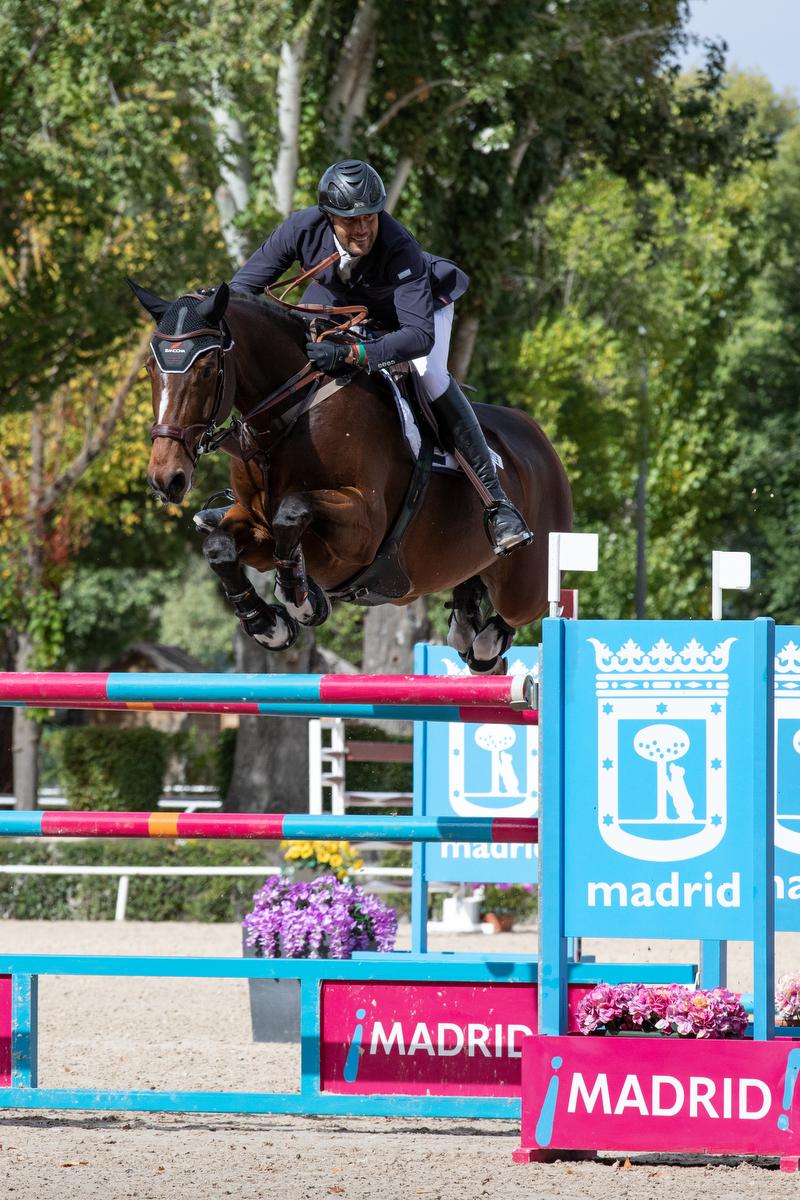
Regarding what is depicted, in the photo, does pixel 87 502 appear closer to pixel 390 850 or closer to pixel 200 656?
pixel 390 850

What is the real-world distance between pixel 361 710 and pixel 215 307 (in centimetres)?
144

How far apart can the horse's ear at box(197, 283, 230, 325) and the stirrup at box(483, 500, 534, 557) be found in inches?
52.0

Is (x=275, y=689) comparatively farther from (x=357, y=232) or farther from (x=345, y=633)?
(x=345, y=633)

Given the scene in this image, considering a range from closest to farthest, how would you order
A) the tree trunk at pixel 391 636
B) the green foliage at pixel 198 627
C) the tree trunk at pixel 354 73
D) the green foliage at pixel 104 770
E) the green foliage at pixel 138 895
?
the green foliage at pixel 138 895
the tree trunk at pixel 354 73
the tree trunk at pixel 391 636
the green foliage at pixel 104 770
the green foliage at pixel 198 627

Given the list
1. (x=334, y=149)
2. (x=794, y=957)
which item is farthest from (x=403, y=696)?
(x=334, y=149)

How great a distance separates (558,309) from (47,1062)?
68.0 ft

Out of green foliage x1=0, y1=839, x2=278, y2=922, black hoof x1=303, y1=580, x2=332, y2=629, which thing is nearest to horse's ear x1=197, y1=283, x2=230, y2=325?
black hoof x1=303, y1=580, x2=332, y2=629

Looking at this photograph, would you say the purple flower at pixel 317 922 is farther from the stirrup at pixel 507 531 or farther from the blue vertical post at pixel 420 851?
the stirrup at pixel 507 531

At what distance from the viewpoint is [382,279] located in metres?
5.62

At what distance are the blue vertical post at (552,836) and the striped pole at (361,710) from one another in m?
0.10

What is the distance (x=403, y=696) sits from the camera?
14.5ft

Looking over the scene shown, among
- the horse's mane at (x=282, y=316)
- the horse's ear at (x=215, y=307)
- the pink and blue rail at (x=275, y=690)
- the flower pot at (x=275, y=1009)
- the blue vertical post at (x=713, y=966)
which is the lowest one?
the flower pot at (x=275, y=1009)

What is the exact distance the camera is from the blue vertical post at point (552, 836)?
464 centimetres

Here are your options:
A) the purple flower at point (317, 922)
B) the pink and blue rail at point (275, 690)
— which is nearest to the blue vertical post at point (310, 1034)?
the pink and blue rail at point (275, 690)
